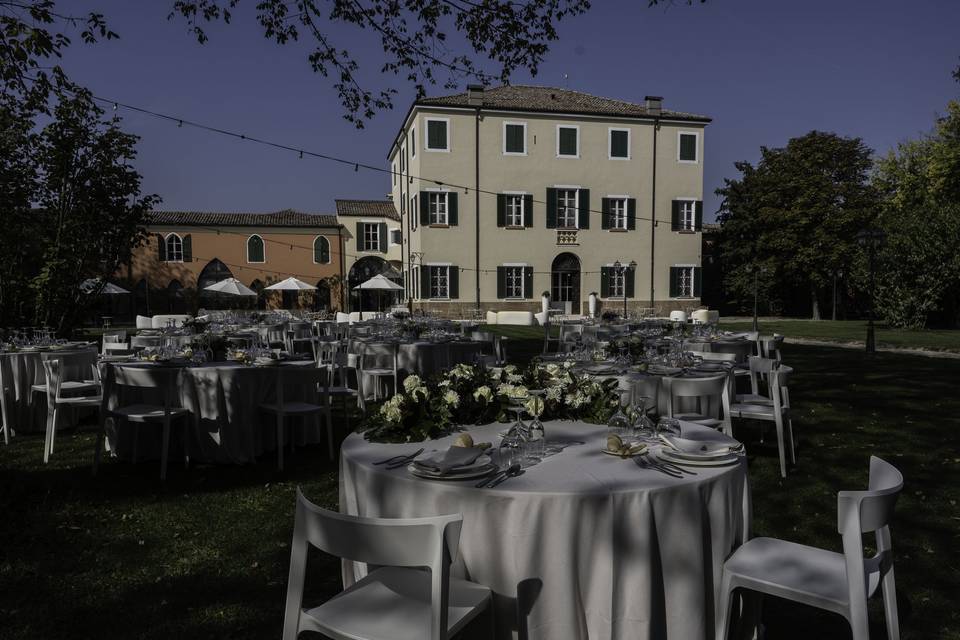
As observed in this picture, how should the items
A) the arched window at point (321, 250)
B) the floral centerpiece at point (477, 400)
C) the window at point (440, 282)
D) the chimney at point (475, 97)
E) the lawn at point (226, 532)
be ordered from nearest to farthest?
the floral centerpiece at point (477, 400)
the lawn at point (226, 532)
the chimney at point (475, 97)
the window at point (440, 282)
the arched window at point (321, 250)

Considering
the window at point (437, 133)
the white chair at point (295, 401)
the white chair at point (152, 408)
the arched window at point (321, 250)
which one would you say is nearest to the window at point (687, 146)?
the window at point (437, 133)

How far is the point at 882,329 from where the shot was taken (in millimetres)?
20062

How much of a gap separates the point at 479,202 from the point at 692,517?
2350 cm

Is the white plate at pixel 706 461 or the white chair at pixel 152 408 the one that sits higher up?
the white plate at pixel 706 461

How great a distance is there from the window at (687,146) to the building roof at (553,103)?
69 centimetres

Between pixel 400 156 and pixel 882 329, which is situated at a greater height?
pixel 400 156

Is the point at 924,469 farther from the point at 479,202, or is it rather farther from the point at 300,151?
the point at 479,202

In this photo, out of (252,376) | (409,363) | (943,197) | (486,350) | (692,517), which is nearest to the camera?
(692,517)

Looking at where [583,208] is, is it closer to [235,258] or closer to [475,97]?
[475,97]

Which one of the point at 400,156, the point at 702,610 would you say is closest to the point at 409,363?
the point at 702,610

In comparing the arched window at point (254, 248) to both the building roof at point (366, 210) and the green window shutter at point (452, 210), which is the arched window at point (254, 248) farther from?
the green window shutter at point (452, 210)

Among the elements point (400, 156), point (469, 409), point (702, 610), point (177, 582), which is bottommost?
point (177, 582)

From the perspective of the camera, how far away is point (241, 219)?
30266mm

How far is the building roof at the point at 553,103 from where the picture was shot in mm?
24484
